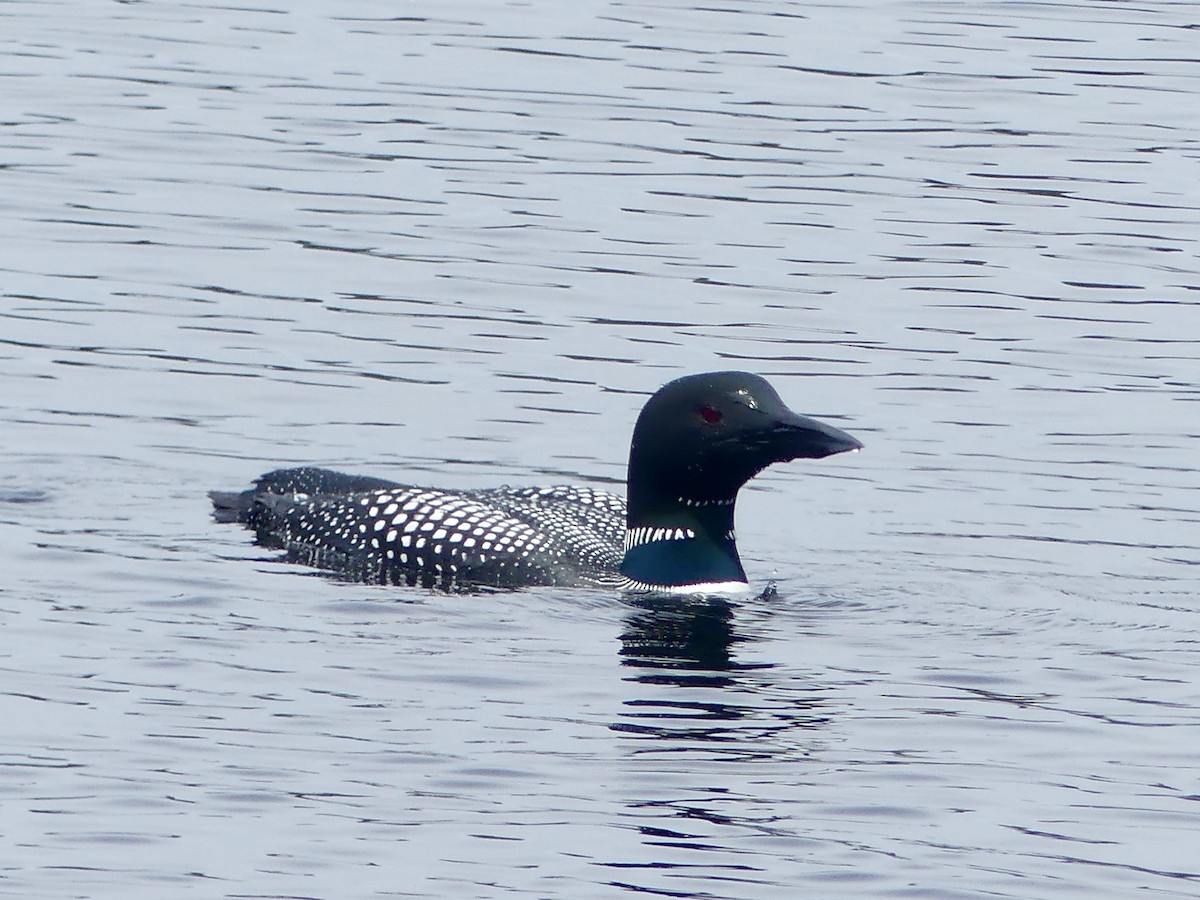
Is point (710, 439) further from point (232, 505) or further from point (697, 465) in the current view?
point (232, 505)

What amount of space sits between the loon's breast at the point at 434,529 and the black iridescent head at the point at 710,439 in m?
0.28

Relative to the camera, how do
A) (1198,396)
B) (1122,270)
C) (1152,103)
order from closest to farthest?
→ 1. (1198,396)
2. (1122,270)
3. (1152,103)

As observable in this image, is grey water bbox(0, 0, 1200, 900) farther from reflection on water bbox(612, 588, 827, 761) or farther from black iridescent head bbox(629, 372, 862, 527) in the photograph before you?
black iridescent head bbox(629, 372, 862, 527)

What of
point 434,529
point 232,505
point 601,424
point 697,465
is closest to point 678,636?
point 697,465

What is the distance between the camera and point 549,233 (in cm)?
1316

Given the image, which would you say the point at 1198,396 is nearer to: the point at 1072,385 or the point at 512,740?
the point at 1072,385

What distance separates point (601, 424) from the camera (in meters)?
10.6

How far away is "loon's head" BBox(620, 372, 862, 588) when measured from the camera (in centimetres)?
884

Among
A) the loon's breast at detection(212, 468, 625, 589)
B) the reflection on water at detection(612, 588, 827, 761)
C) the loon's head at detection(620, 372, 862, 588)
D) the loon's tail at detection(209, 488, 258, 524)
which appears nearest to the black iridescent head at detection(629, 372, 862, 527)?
the loon's head at detection(620, 372, 862, 588)

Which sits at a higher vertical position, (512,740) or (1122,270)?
(1122,270)

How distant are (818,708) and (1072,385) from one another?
394 centimetres

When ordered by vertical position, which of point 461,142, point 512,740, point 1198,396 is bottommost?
point 512,740

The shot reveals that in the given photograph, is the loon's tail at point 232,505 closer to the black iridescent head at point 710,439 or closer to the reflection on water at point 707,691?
the black iridescent head at point 710,439

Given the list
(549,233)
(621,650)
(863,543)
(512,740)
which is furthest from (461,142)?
(512,740)
